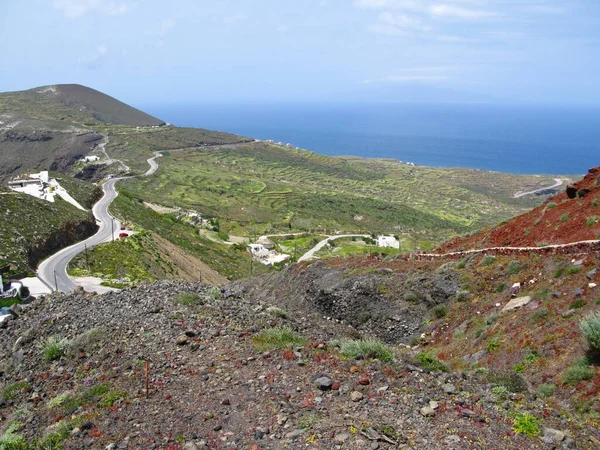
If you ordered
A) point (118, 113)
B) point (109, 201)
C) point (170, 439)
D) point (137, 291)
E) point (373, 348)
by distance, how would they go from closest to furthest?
point (170, 439) → point (373, 348) → point (137, 291) → point (109, 201) → point (118, 113)

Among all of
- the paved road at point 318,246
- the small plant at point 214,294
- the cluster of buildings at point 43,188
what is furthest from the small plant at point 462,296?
the cluster of buildings at point 43,188

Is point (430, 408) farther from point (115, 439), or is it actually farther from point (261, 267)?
point (261, 267)

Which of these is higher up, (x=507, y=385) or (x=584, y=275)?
(x=584, y=275)

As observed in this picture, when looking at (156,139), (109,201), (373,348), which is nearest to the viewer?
(373,348)

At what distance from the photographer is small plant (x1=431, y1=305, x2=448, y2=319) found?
16.3 meters

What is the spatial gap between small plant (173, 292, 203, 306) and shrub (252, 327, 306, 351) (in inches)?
102

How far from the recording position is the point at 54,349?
36.9 feet

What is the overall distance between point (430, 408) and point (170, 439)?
14.2 ft

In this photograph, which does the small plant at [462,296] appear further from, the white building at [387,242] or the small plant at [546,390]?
the white building at [387,242]

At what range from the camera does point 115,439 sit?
26.0 ft

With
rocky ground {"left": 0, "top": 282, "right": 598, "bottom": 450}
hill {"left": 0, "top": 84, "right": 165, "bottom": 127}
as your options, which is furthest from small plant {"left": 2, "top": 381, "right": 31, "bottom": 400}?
hill {"left": 0, "top": 84, "right": 165, "bottom": 127}

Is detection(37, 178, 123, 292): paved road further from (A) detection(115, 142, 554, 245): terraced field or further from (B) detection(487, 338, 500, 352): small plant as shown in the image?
(B) detection(487, 338, 500, 352): small plant

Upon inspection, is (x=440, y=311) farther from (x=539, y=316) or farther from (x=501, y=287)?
(x=539, y=316)

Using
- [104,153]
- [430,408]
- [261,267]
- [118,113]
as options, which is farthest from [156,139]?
[430,408]
